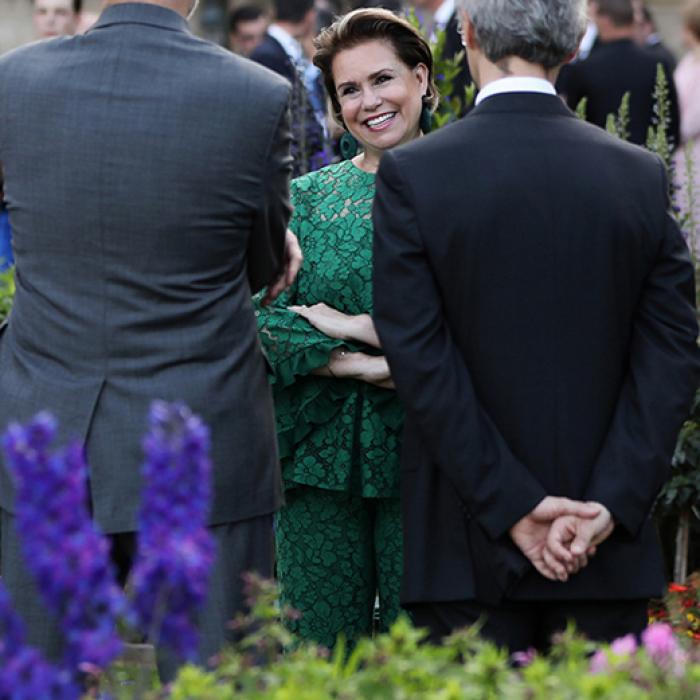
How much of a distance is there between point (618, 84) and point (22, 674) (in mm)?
6805

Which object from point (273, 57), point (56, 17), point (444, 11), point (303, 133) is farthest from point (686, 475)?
point (56, 17)

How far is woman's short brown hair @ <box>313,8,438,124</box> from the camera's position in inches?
158

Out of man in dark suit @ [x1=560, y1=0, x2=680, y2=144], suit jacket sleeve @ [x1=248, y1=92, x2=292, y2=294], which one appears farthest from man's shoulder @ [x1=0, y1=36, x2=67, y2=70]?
man in dark suit @ [x1=560, y1=0, x2=680, y2=144]

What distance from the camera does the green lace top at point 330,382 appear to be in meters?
3.84

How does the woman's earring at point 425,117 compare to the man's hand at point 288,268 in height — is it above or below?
above

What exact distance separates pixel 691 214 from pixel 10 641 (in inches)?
147

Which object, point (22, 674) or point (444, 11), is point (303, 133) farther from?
point (22, 674)

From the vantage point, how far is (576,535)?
3148 mm

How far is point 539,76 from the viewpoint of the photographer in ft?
10.5

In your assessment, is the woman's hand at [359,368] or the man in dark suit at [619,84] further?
the man in dark suit at [619,84]

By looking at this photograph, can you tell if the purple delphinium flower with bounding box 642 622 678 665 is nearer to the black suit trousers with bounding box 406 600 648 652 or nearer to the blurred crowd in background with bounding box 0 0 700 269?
the black suit trousers with bounding box 406 600 648 652

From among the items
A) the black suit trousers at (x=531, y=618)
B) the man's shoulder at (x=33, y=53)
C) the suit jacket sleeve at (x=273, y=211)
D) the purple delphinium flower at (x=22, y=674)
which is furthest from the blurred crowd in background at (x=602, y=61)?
the purple delphinium flower at (x=22, y=674)

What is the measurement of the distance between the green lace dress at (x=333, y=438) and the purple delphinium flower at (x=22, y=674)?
5.84 ft

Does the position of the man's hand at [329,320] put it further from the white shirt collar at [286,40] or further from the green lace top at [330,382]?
the white shirt collar at [286,40]
